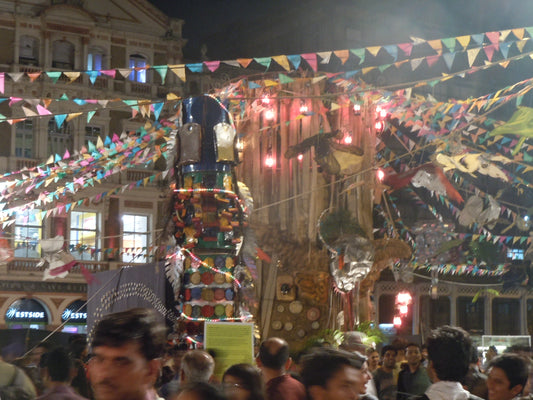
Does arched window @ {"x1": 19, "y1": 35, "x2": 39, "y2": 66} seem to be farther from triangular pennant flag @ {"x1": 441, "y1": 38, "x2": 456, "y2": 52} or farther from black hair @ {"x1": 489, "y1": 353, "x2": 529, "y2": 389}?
black hair @ {"x1": 489, "y1": 353, "x2": 529, "y2": 389}

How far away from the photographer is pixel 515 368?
4.96 meters

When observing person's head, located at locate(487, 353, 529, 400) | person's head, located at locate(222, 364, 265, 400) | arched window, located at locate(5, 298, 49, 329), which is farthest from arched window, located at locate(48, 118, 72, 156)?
person's head, located at locate(487, 353, 529, 400)

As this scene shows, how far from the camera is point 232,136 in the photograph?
386 inches

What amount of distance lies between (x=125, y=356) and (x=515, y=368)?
8.53ft

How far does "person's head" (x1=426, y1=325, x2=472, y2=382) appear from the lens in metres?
4.71

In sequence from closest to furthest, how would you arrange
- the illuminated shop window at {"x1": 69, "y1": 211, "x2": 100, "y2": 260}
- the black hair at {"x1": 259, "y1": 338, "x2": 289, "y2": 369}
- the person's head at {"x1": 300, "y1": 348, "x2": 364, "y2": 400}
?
the person's head at {"x1": 300, "y1": 348, "x2": 364, "y2": 400} → the black hair at {"x1": 259, "y1": 338, "x2": 289, "y2": 369} → the illuminated shop window at {"x1": 69, "y1": 211, "x2": 100, "y2": 260}

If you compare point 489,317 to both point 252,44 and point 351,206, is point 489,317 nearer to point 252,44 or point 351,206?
point 252,44

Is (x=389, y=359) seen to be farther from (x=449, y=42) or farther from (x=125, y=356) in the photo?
(x=125, y=356)

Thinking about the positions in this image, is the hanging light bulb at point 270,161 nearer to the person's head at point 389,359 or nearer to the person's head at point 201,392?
the person's head at point 389,359

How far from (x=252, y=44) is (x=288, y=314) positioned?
1970cm

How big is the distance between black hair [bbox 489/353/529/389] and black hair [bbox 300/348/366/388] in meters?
1.27

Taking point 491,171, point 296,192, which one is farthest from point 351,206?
point 491,171

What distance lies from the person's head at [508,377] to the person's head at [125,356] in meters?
2.41

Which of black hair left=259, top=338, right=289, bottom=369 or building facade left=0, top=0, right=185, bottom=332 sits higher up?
building facade left=0, top=0, right=185, bottom=332
